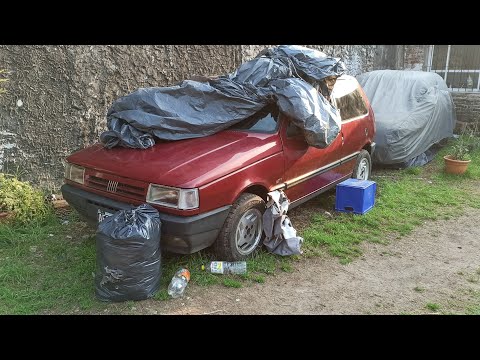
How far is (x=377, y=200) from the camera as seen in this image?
6102 millimetres

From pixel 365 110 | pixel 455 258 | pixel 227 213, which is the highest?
pixel 365 110

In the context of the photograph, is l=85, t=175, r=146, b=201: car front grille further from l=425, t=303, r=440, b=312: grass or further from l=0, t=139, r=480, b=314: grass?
l=425, t=303, r=440, b=312: grass

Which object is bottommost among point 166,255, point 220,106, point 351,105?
point 166,255

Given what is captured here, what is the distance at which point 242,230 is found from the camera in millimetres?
4215

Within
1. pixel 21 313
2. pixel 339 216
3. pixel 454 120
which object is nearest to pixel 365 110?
pixel 339 216

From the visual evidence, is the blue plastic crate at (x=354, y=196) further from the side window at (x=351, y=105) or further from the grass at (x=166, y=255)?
the side window at (x=351, y=105)

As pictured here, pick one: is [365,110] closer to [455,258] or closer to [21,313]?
[455,258]

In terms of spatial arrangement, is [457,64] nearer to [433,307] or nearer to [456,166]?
[456,166]

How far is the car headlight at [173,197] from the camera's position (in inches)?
142

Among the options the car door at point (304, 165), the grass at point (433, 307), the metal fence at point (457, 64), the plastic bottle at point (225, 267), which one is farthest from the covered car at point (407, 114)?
the plastic bottle at point (225, 267)

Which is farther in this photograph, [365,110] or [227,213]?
[365,110]

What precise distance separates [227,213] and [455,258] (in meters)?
2.55

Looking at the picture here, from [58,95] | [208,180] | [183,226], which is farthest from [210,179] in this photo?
[58,95]

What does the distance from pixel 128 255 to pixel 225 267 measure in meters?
1.02
